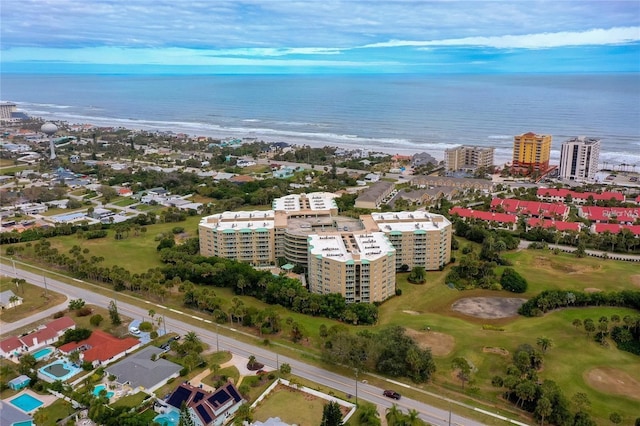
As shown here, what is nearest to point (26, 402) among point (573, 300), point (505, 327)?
point (505, 327)

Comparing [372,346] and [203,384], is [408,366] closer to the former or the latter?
[372,346]

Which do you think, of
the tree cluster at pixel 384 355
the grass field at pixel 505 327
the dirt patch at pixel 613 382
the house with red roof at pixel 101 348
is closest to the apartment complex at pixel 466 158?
the grass field at pixel 505 327

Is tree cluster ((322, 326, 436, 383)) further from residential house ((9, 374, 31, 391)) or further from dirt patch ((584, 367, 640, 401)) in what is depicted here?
Result: residential house ((9, 374, 31, 391))

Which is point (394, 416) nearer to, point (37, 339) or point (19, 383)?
point (19, 383)

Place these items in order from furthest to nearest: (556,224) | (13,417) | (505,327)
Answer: (556,224), (505,327), (13,417)

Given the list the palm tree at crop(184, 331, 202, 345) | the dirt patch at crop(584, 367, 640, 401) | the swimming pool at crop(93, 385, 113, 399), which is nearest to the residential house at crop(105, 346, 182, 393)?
the swimming pool at crop(93, 385, 113, 399)
